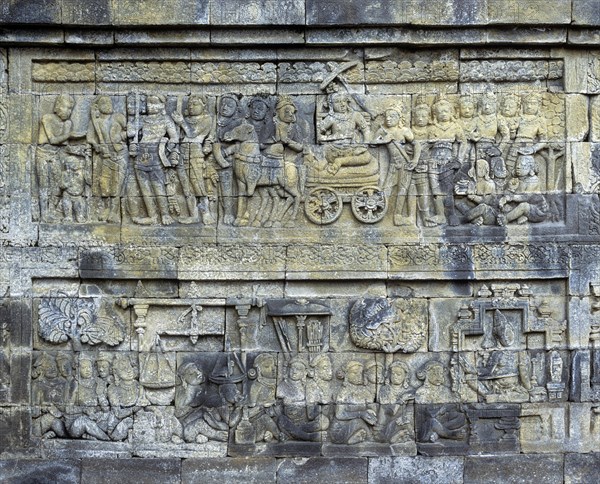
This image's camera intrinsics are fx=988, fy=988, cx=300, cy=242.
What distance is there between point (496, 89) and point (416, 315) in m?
2.19

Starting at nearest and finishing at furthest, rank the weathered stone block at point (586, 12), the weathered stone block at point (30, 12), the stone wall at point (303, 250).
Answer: the weathered stone block at point (30, 12) < the weathered stone block at point (586, 12) < the stone wall at point (303, 250)

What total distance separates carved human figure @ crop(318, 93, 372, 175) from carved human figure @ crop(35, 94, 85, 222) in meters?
2.30

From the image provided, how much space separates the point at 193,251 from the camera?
882cm

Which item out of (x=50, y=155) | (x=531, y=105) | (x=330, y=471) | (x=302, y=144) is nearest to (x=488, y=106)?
(x=531, y=105)

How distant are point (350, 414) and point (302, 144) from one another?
2.48 meters

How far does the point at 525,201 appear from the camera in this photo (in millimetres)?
8992

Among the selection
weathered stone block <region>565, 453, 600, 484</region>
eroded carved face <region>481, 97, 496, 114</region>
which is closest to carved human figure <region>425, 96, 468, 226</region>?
eroded carved face <region>481, 97, 496, 114</region>

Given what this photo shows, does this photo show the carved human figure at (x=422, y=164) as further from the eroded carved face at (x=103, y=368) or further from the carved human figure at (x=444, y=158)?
the eroded carved face at (x=103, y=368)

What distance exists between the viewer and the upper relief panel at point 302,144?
8961 millimetres

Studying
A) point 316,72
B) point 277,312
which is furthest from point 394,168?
point 277,312

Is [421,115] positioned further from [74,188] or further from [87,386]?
[87,386]

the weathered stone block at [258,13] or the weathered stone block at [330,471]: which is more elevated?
the weathered stone block at [258,13]

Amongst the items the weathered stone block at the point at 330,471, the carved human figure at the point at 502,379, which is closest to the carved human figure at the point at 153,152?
the weathered stone block at the point at 330,471

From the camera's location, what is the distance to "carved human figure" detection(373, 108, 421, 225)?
896 centimetres
